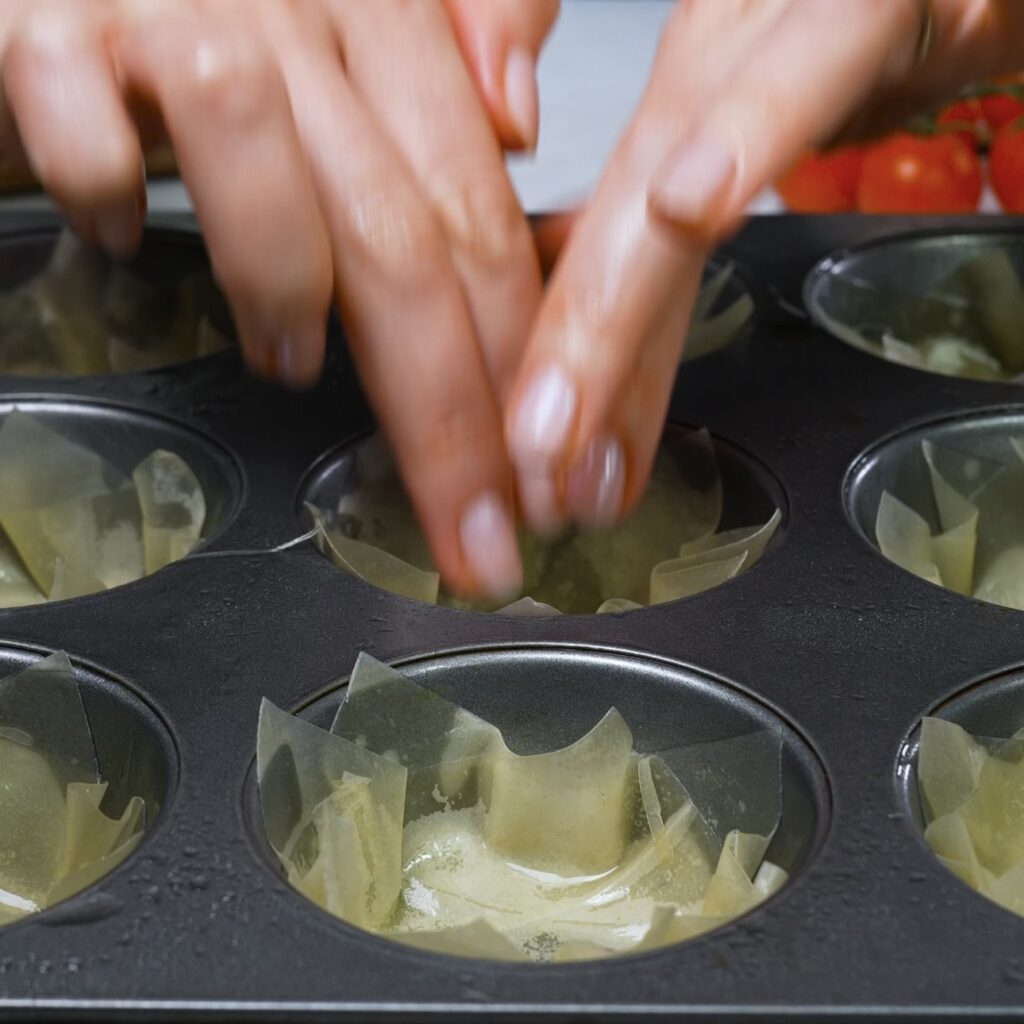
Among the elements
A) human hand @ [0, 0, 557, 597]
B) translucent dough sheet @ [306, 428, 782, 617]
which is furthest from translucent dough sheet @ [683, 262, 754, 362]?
human hand @ [0, 0, 557, 597]

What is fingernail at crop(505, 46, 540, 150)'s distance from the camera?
91 centimetres

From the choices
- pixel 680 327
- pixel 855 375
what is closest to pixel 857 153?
pixel 855 375

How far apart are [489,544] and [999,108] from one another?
1.19 metres

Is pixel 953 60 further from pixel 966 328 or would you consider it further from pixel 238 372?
pixel 238 372

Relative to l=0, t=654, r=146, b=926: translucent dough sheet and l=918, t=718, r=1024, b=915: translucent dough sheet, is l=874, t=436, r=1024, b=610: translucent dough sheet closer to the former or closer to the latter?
l=918, t=718, r=1024, b=915: translucent dough sheet

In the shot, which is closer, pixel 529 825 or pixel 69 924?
pixel 69 924

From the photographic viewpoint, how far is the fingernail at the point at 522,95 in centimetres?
91

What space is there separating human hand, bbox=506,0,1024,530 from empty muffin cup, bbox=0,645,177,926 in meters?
0.24

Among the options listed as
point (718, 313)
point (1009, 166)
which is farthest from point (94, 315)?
point (1009, 166)

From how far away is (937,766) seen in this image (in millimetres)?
741

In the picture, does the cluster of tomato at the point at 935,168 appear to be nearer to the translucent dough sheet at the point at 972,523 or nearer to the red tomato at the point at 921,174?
the red tomato at the point at 921,174

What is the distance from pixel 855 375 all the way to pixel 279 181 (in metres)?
0.56

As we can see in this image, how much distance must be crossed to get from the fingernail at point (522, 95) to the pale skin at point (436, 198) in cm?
2

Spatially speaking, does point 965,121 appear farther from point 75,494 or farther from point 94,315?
point 75,494
